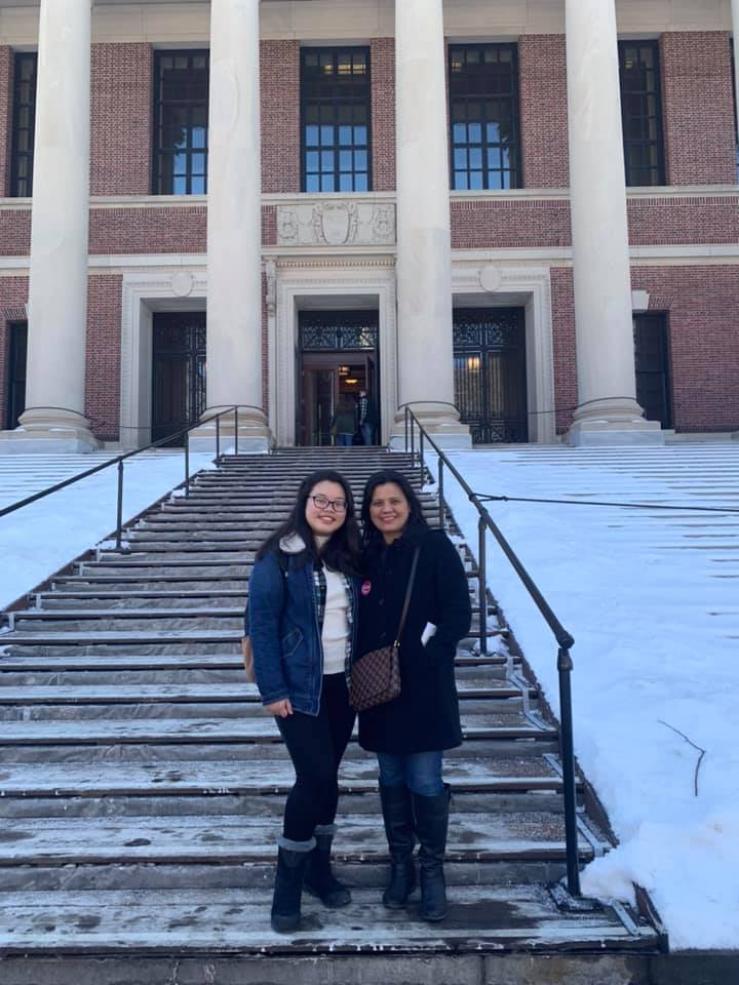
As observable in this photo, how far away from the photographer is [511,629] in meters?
5.85

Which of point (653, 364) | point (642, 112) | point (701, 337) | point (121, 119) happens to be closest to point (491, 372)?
point (653, 364)

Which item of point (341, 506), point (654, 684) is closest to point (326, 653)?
point (341, 506)

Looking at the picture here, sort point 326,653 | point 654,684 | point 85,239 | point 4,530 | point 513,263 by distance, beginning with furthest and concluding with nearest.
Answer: point 513,263 < point 85,239 < point 4,530 < point 654,684 < point 326,653

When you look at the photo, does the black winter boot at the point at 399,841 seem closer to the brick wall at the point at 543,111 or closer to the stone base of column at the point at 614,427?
the stone base of column at the point at 614,427

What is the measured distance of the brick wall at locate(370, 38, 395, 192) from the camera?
20.2 meters

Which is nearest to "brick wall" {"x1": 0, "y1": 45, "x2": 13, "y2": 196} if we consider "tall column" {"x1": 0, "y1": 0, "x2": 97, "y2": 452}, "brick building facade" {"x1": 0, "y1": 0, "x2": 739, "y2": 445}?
"brick building facade" {"x1": 0, "y1": 0, "x2": 739, "y2": 445}

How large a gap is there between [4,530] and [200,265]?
1275 centimetres

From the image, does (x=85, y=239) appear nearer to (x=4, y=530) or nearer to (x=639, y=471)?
(x=4, y=530)

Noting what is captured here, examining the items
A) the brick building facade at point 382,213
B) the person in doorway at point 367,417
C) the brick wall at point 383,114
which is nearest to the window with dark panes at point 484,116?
the brick building facade at point 382,213

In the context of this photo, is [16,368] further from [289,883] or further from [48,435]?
[289,883]

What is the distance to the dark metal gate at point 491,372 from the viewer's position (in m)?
20.4

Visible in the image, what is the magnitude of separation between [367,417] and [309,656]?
17.3 metres

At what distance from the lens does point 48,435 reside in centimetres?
1541

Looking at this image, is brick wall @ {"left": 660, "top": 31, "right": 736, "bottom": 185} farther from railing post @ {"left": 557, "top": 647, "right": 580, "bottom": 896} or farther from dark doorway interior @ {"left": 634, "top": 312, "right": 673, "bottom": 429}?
railing post @ {"left": 557, "top": 647, "right": 580, "bottom": 896}
